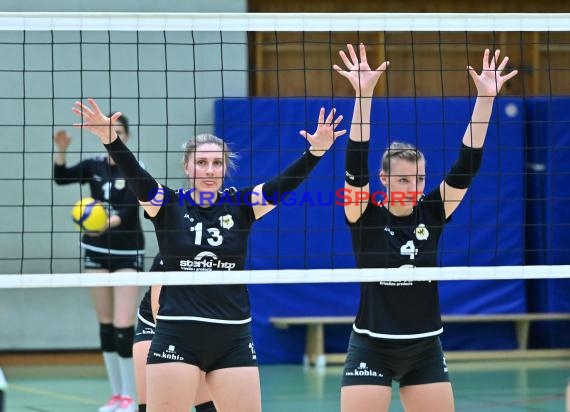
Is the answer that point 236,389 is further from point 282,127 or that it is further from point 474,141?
point 282,127

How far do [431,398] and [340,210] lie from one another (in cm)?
571

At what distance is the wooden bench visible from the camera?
9722 millimetres

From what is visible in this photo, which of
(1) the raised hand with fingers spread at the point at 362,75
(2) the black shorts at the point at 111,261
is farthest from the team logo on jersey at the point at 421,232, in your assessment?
(2) the black shorts at the point at 111,261

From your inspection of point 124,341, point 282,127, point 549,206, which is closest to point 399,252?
point 124,341

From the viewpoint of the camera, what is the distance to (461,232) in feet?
32.7

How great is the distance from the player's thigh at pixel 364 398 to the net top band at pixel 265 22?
162cm

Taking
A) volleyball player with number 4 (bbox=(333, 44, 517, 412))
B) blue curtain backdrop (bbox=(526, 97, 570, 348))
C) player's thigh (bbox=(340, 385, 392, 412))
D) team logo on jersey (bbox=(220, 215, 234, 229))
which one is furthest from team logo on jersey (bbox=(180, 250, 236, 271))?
blue curtain backdrop (bbox=(526, 97, 570, 348))

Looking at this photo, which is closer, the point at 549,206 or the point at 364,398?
the point at 364,398

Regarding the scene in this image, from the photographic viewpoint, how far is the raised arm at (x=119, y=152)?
4.22 metres

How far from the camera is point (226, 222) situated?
14.5 ft

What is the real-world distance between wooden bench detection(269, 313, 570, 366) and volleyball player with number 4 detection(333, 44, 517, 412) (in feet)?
17.4

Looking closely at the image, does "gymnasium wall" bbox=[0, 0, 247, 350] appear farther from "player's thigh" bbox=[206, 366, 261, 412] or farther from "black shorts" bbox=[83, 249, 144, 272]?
"player's thigh" bbox=[206, 366, 261, 412]

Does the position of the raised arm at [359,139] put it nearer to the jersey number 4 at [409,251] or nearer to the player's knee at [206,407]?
the jersey number 4 at [409,251]

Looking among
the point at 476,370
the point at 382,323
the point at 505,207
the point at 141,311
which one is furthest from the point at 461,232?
the point at 382,323
